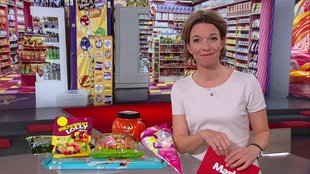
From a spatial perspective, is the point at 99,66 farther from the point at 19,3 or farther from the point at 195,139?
the point at 19,3

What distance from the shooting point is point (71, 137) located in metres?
1.26

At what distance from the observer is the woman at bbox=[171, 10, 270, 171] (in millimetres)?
1439

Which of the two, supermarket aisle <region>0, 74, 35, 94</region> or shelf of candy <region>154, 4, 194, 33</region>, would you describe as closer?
supermarket aisle <region>0, 74, 35, 94</region>

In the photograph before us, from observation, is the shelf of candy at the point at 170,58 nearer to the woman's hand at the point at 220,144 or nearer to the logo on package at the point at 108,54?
the logo on package at the point at 108,54

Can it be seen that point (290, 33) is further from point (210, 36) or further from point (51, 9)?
point (210, 36)

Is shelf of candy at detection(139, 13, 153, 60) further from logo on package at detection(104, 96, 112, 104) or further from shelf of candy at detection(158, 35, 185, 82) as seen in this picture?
shelf of candy at detection(158, 35, 185, 82)

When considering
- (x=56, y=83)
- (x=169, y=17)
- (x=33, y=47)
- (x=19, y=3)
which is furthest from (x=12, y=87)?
(x=169, y=17)

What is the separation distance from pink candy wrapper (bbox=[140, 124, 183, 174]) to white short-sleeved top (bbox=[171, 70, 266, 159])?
0.80 feet

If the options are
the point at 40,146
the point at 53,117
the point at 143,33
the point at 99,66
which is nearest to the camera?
the point at 40,146

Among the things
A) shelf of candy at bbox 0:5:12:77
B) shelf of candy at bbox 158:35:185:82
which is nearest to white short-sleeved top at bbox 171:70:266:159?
shelf of candy at bbox 158:35:185:82

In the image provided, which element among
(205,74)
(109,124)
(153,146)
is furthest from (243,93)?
(109,124)

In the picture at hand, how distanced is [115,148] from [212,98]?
0.57 metres

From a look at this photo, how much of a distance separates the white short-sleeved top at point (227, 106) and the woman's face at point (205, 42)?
18 cm

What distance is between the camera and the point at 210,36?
144 cm
